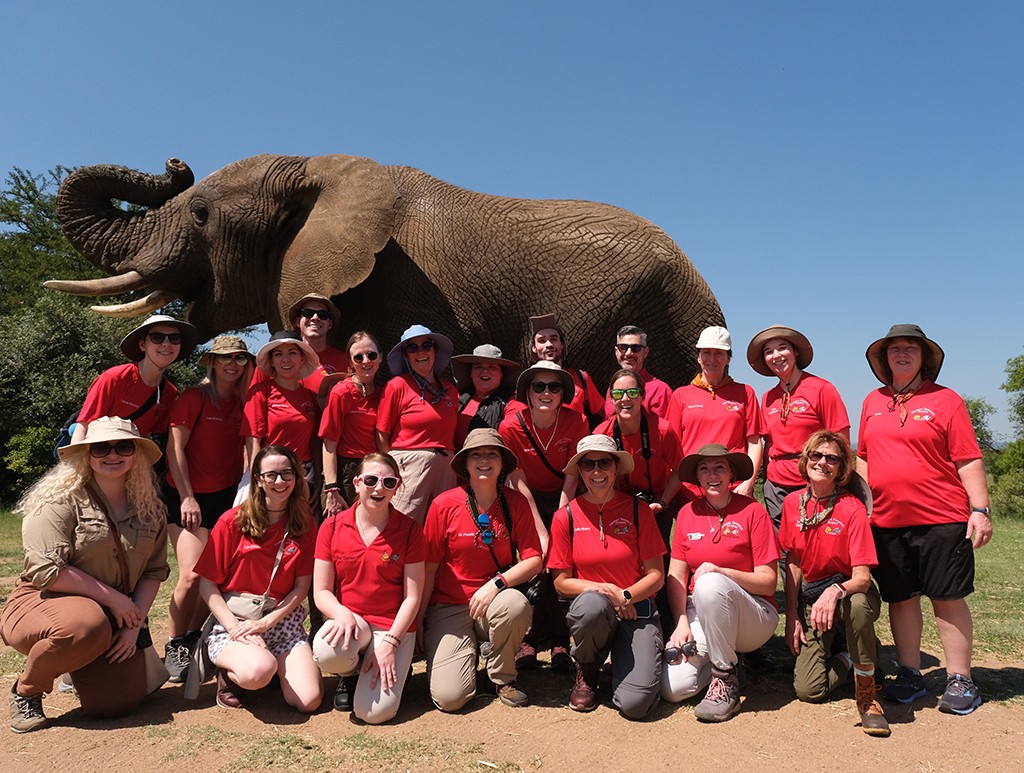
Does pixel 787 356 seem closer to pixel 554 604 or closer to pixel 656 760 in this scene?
pixel 554 604

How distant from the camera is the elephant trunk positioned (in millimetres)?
9367

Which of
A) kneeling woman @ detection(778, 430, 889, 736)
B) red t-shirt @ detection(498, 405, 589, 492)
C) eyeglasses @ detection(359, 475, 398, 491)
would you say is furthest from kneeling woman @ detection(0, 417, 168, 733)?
kneeling woman @ detection(778, 430, 889, 736)

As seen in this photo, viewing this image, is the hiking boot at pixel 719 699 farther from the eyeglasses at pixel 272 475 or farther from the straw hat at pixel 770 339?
the eyeglasses at pixel 272 475

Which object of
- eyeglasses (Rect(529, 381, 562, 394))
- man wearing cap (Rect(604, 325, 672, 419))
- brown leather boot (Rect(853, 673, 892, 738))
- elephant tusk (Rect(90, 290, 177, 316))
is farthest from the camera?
elephant tusk (Rect(90, 290, 177, 316))

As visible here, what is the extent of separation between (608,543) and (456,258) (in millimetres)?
3891

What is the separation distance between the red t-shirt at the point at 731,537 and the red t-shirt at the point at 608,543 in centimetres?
20

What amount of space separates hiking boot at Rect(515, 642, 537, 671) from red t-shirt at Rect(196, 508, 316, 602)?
1.77m

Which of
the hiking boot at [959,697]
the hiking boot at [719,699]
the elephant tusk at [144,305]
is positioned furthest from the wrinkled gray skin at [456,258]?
the hiking boot at [959,697]

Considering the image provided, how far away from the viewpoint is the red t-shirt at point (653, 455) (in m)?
5.64

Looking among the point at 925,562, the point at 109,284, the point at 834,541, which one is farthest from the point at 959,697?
the point at 109,284

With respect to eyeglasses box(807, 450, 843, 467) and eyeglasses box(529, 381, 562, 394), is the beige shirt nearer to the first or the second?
eyeglasses box(529, 381, 562, 394)

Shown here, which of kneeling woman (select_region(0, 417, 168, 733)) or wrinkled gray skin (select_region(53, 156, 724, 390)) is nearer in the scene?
kneeling woman (select_region(0, 417, 168, 733))

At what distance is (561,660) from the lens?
595 cm

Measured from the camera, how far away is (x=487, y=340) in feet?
26.9
